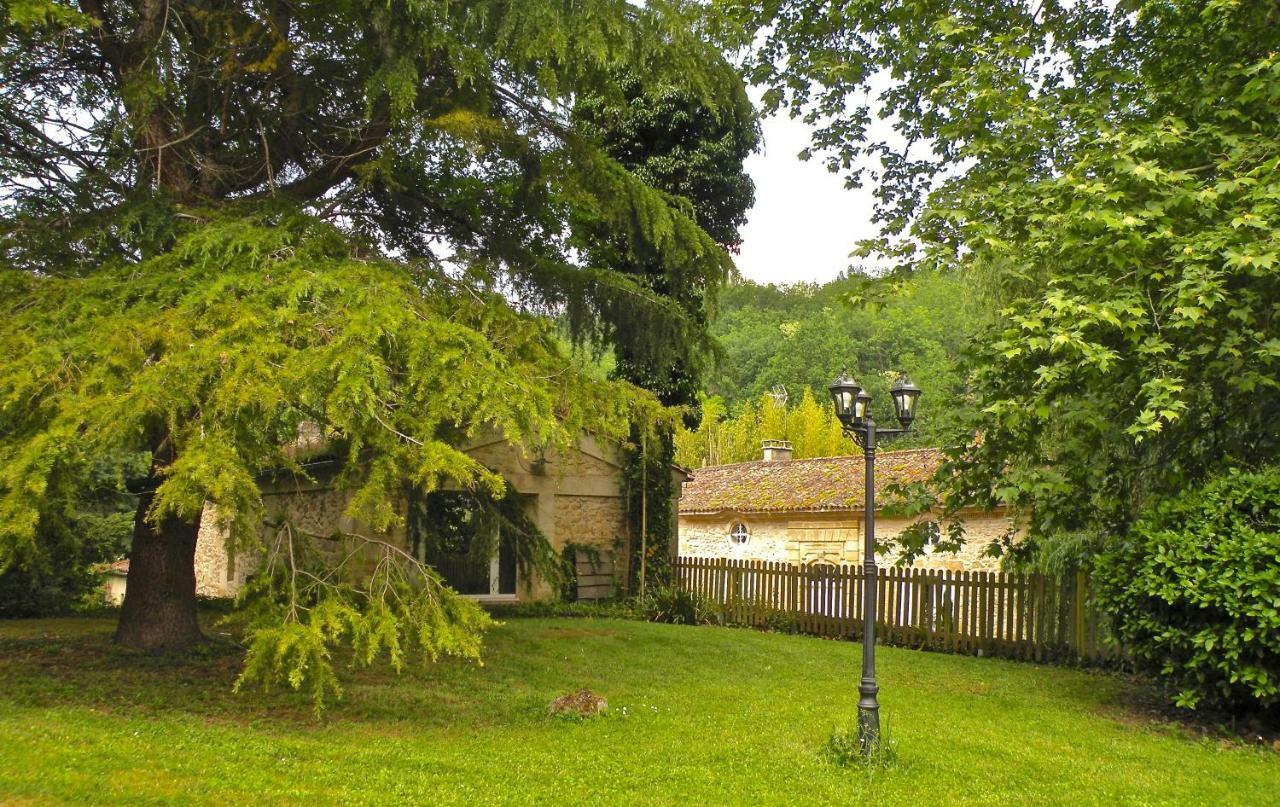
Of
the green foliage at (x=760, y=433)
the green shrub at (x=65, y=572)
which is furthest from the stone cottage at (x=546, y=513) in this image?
the green foliage at (x=760, y=433)

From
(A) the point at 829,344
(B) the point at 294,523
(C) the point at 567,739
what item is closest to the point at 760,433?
(A) the point at 829,344

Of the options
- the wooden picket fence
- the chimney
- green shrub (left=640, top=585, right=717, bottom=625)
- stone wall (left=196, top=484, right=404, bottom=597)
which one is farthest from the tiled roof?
stone wall (left=196, top=484, right=404, bottom=597)

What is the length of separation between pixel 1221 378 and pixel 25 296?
897 cm

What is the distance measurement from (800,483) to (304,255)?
611 inches

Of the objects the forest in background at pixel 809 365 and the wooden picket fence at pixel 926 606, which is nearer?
the wooden picket fence at pixel 926 606

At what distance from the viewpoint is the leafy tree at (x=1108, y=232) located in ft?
21.9

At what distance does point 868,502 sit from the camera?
676 centimetres

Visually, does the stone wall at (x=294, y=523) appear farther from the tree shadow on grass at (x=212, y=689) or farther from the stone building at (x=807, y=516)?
the stone building at (x=807, y=516)

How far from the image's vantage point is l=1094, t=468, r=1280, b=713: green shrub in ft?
23.7

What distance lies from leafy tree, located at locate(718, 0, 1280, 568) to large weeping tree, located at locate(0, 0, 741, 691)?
102 inches

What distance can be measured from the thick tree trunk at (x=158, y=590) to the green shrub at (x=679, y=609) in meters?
7.69

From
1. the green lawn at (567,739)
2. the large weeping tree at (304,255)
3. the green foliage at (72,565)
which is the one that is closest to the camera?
the green lawn at (567,739)

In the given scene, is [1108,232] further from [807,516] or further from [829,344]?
[829,344]

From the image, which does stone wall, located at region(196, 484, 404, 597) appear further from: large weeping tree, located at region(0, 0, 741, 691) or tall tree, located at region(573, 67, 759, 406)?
tall tree, located at region(573, 67, 759, 406)
